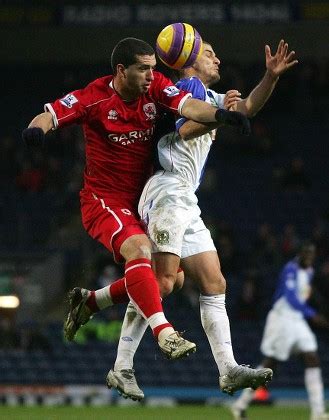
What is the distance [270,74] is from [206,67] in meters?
0.77

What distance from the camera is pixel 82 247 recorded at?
1955cm

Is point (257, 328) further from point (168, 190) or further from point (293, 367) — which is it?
point (168, 190)

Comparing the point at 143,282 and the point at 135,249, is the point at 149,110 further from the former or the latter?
the point at 143,282

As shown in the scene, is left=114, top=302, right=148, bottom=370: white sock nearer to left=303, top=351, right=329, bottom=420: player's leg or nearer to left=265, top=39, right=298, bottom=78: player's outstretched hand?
left=265, top=39, right=298, bottom=78: player's outstretched hand

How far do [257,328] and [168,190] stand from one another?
10.1m

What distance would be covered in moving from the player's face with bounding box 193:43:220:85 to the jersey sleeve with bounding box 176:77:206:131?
0.17 m

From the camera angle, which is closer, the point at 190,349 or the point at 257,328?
the point at 190,349

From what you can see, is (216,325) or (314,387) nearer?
(216,325)

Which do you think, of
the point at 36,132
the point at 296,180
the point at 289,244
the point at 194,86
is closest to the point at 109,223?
the point at 36,132

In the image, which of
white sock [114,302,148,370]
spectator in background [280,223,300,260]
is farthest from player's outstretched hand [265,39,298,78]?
spectator in background [280,223,300,260]

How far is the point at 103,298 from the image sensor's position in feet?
27.9

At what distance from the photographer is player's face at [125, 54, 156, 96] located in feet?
24.7

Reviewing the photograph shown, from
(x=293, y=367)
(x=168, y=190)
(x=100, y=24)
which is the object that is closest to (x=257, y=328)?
(x=293, y=367)

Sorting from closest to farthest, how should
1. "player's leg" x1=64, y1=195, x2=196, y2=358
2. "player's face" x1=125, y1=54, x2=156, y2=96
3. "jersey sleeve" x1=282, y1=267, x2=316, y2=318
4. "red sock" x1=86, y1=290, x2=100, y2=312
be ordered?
"player's leg" x1=64, y1=195, x2=196, y2=358 < "player's face" x1=125, y1=54, x2=156, y2=96 < "red sock" x1=86, y1=290, x2=100, y2=312 < "jersey sleeve" x1=282, y1=267, x2=316, y2=318
